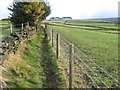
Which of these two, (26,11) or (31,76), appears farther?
(26,11)

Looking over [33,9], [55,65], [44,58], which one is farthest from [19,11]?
[55,65]

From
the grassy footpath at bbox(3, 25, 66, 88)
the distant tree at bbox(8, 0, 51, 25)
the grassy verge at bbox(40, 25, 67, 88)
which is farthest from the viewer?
the distant tree at bbox(8, 0, 51, 25)

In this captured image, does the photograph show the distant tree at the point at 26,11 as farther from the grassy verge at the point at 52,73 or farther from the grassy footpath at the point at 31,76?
the grassy footpath at the point at 31,76

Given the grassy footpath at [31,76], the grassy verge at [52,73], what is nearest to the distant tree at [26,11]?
the grassy verge at [52,73]

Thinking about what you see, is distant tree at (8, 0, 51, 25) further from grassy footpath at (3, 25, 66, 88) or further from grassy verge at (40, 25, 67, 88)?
grassy footpath at (3, 25, 66, 88)

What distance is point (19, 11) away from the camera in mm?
15977

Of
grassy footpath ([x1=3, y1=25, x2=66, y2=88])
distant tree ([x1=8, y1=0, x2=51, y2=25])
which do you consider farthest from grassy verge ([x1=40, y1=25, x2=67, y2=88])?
distant tree ([x1=8, y1=0, x2=51, y2=25])

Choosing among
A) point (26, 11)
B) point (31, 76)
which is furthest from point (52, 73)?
point (26, 11)

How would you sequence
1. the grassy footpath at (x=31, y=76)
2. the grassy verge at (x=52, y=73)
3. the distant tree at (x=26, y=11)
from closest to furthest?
the grassy footpath at (x=31, y=76) → the grassy verge at (x=52, y=73) → the distant tree at (x=26, y=11)

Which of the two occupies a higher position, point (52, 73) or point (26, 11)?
point (26, 11)

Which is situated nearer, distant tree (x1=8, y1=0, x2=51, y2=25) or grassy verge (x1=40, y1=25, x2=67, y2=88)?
grassy verge (x1=40, y1=25, x2=67, y2=88)

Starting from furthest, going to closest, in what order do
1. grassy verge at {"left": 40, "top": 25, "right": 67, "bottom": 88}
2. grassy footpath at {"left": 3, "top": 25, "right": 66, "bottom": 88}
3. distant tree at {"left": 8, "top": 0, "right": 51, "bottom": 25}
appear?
distant tree at {"left": 8, "top": 0, "right": 51, "bottom": 25} < grassy verge at {"left": 40, "top": 25, "right": 67, "bottom": 88} < grassy footpath at {"left": 3, "top": 25, "right": 66, "bottom": 88}

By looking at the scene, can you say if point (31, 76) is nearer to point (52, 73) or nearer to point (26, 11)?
point (52, 73)

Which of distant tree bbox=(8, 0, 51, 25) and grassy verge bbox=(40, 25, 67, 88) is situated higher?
distant tree bbox=(8, 0, 51, 25)
